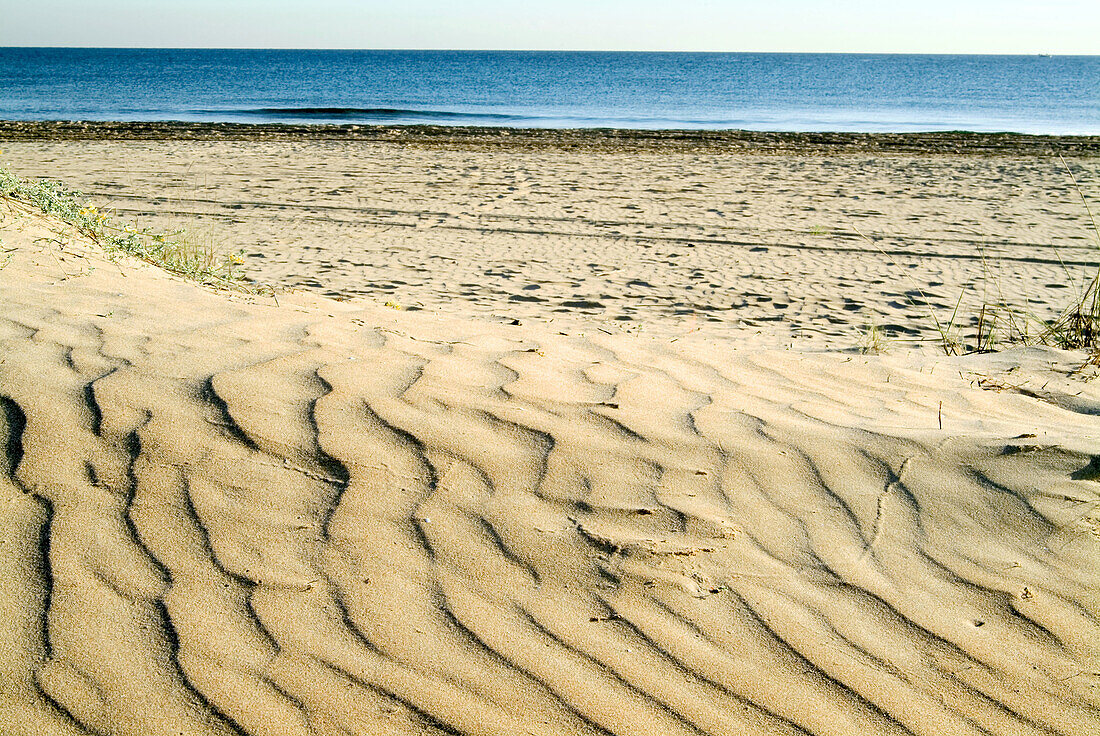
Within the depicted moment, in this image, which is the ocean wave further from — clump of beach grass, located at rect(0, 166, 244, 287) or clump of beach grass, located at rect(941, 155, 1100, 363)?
clump of beach grass, located at rect(941, 155, 1100, 363)

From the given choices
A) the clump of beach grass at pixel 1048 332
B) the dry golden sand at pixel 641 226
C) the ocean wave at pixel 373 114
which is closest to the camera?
the clump of beach grass at pixel 1048 332

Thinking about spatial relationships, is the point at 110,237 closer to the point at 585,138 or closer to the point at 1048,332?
the point at 1048,332

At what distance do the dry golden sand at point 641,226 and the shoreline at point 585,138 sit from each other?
1.93 ft

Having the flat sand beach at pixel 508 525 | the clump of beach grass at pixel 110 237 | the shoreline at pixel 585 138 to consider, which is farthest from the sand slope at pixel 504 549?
the shoreline at pixel 585 138

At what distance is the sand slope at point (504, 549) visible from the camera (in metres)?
1.49

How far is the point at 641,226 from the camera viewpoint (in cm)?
777

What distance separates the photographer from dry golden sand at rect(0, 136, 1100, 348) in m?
5.39

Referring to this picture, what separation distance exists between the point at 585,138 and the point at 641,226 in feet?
26.9

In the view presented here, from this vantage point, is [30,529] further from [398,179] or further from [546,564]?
[398,179]

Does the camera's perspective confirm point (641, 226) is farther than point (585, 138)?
No

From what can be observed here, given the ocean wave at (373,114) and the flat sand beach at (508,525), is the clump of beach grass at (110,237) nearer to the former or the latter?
the flat sand beach at (508,525)

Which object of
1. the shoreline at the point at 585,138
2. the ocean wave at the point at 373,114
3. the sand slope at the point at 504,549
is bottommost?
the sand slope at the point at 504,549

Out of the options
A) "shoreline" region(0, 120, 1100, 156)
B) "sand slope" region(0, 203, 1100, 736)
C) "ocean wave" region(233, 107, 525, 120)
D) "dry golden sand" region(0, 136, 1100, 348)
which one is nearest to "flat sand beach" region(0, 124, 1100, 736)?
"sand slope" region(0, 203, 1100, 736)

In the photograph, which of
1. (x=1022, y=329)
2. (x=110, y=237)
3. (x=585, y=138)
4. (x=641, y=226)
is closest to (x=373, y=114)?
(x=585, y=138)
